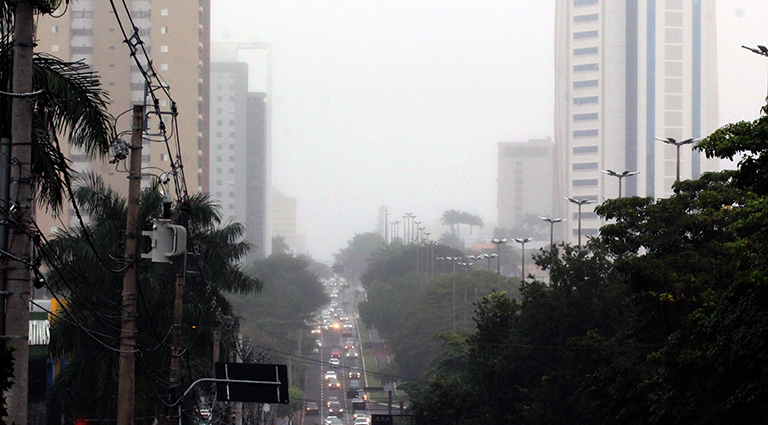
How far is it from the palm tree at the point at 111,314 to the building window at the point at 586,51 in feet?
482

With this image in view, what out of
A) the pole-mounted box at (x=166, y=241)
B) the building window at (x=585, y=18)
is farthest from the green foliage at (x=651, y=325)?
the building window at (x=585, y=18)

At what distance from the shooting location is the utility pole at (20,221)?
378 inches

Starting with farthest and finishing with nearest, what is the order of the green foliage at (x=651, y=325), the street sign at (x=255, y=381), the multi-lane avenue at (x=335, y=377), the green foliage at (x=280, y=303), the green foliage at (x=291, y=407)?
the green foliage at (x=280, y=303) < the multi-lane avenue at (x=335, y=377) < the green foliage at (x=291, y=407) < the street sign at (x=255, y=381) < the green foliage at (x=651, y=325)

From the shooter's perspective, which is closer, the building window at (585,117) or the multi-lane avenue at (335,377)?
the multi-lane avenue at (335,377)

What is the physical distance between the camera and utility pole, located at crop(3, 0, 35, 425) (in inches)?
378

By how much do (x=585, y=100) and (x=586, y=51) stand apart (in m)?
9.33

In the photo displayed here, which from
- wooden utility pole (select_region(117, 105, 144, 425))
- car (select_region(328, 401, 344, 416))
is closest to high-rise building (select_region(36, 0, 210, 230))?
car (select_region(328, 401, 344, 416))

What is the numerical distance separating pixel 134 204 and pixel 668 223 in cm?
1750

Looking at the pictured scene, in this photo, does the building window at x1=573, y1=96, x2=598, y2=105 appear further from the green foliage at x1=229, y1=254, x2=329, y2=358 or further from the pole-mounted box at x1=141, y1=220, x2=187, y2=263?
the pole-mounted box at x1=141, y1=220, x2=187, y2=263

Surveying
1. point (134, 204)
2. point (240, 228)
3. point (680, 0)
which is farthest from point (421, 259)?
point (134, 204)

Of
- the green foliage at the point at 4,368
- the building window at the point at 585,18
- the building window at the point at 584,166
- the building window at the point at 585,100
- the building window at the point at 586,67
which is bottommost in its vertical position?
the green foliage at the point at 4,368

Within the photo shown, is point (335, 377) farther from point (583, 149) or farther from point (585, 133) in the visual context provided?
point (585, 133)

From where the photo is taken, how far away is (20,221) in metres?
9.84

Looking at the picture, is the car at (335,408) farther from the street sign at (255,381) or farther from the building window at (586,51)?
the building window at (586,51)
